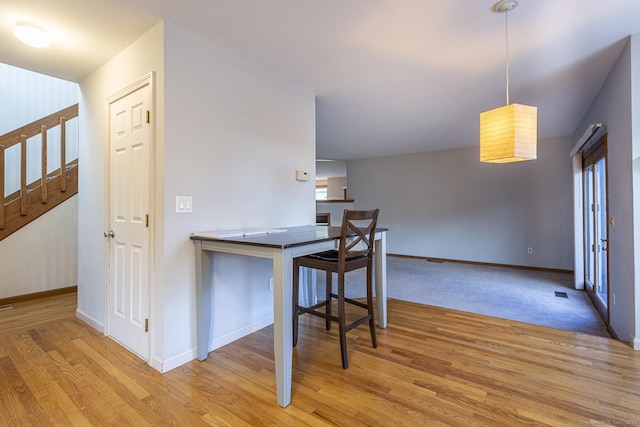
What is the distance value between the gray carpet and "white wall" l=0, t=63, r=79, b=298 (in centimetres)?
340

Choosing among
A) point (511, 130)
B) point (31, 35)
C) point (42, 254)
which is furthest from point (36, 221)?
point (511, 130)

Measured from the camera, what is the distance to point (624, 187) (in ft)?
7.73

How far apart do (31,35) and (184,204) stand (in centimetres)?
158

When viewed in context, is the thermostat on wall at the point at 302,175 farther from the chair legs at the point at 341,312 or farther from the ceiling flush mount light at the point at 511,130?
the ceiling flush mount light at the point at 511,130

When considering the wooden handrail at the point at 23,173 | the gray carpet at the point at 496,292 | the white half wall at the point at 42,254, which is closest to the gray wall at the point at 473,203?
the gray carpet at the point at 496,292

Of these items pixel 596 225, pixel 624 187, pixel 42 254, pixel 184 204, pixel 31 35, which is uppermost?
pixel 31 35

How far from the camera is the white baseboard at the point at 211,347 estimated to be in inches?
77.6

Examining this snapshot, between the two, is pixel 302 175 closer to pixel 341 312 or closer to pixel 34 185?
pixel 341 312

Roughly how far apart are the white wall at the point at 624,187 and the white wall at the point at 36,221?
5.92 meters

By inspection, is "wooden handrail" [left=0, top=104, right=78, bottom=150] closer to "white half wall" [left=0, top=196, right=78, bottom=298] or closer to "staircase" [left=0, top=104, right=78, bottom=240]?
"staircase" [left=0, top=104, right=78, bottom=240]

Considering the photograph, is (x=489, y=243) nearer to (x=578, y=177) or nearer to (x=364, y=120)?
(x=578, y=177)

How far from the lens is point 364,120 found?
4289 mm

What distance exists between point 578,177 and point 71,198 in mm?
7128

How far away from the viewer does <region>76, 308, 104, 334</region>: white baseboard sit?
102 inches
